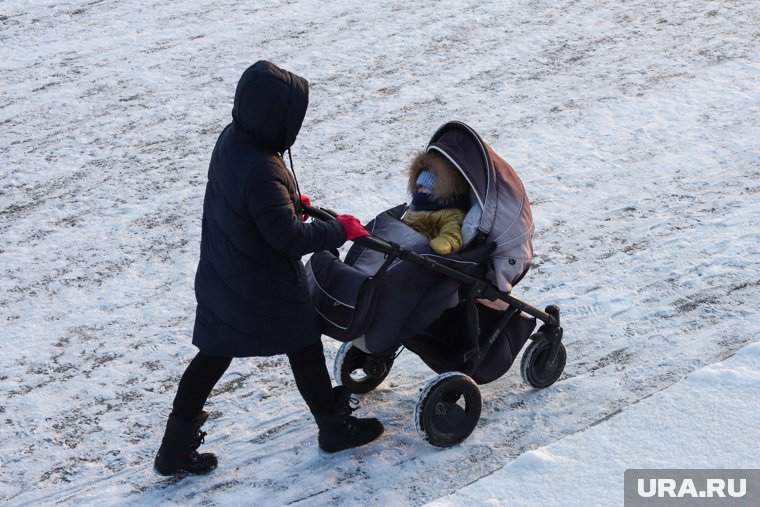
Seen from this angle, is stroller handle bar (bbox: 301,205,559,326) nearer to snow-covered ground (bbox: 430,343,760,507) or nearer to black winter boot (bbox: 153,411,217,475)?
snow-covered ground (bbox: 430,343,760,507)

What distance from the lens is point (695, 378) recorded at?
4477 mm

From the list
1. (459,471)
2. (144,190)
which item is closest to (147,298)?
(144,190)

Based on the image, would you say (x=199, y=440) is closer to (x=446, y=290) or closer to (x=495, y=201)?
(x=446, y=290)

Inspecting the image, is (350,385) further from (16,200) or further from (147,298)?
(16,200)

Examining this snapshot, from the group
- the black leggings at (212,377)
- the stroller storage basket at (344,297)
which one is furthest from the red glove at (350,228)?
the black leggings at (212,377)

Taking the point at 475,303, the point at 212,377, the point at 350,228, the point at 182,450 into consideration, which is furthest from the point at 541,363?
the point at 182,450

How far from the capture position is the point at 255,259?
3820 millimetres

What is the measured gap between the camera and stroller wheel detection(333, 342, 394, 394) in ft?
15.4

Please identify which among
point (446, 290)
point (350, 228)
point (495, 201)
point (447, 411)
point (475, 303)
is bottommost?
point (447, 411)

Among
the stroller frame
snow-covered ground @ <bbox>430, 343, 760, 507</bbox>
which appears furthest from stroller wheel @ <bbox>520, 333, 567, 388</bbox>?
snow-covered ground @ <bbox>430, 343, 760, 507</bbox>

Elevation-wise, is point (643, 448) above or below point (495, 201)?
below

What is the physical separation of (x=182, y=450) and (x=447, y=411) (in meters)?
1.21

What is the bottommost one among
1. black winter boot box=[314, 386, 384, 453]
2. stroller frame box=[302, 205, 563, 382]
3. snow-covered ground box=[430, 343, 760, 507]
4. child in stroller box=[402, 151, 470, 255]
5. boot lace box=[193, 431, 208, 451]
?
snow-covered ground box=[430, 343, 760, 507]

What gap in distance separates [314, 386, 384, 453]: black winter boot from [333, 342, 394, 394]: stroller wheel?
24 centimetres
